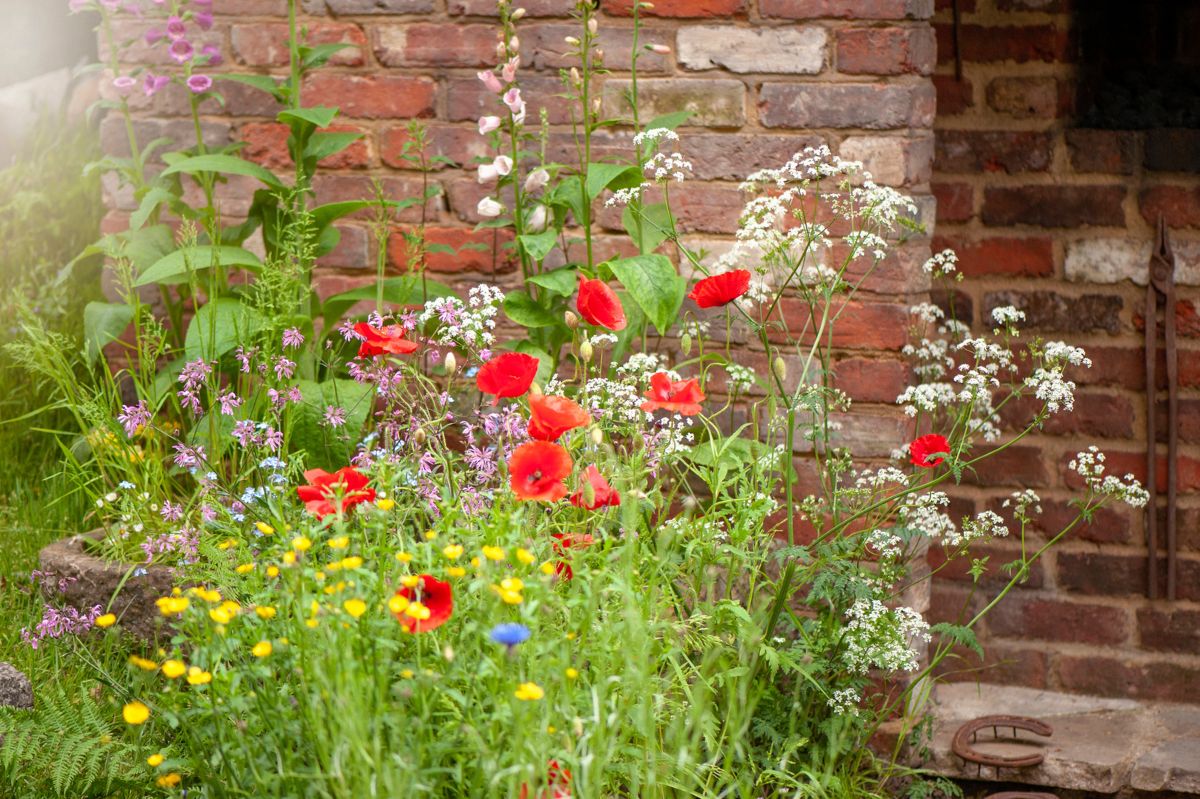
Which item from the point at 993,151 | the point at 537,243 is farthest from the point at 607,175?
the point at 993,151

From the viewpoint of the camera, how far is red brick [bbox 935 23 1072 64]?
276cm

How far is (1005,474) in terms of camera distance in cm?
286

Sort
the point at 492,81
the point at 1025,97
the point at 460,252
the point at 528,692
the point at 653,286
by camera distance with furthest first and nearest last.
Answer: the point at 1025,97, the point at 460,252, the point at 492,81, the point at 653,286, the point at 528,692

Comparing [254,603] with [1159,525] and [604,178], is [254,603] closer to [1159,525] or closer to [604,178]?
[604,178]

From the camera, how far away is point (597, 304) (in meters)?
2.04

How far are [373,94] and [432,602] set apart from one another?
55.9 inches

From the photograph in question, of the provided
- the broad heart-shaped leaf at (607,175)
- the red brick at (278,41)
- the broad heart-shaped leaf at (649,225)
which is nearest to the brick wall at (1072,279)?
the broad heart-shaped leaf at (649,225)

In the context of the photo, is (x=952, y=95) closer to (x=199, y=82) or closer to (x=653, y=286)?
(x=653, y=286)

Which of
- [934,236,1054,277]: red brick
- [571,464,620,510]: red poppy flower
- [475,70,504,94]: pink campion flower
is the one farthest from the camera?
[934,236,1054,277]: red brick

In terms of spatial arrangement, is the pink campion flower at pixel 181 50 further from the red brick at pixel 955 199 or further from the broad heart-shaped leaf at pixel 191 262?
the red brick at pixel 955 199

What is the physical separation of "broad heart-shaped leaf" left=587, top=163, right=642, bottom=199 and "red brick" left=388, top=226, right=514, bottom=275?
346 mm

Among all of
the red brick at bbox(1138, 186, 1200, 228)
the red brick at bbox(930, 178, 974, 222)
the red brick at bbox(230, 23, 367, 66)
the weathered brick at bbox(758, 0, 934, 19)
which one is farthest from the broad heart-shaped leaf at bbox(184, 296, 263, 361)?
the red brick at bbox(1138, 186, 1200, 228)

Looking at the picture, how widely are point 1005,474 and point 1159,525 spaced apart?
328mm

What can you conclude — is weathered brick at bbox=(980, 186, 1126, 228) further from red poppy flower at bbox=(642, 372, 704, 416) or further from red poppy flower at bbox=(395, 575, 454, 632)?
red poppy flower at bbox=(395, 575, 454, 632)
